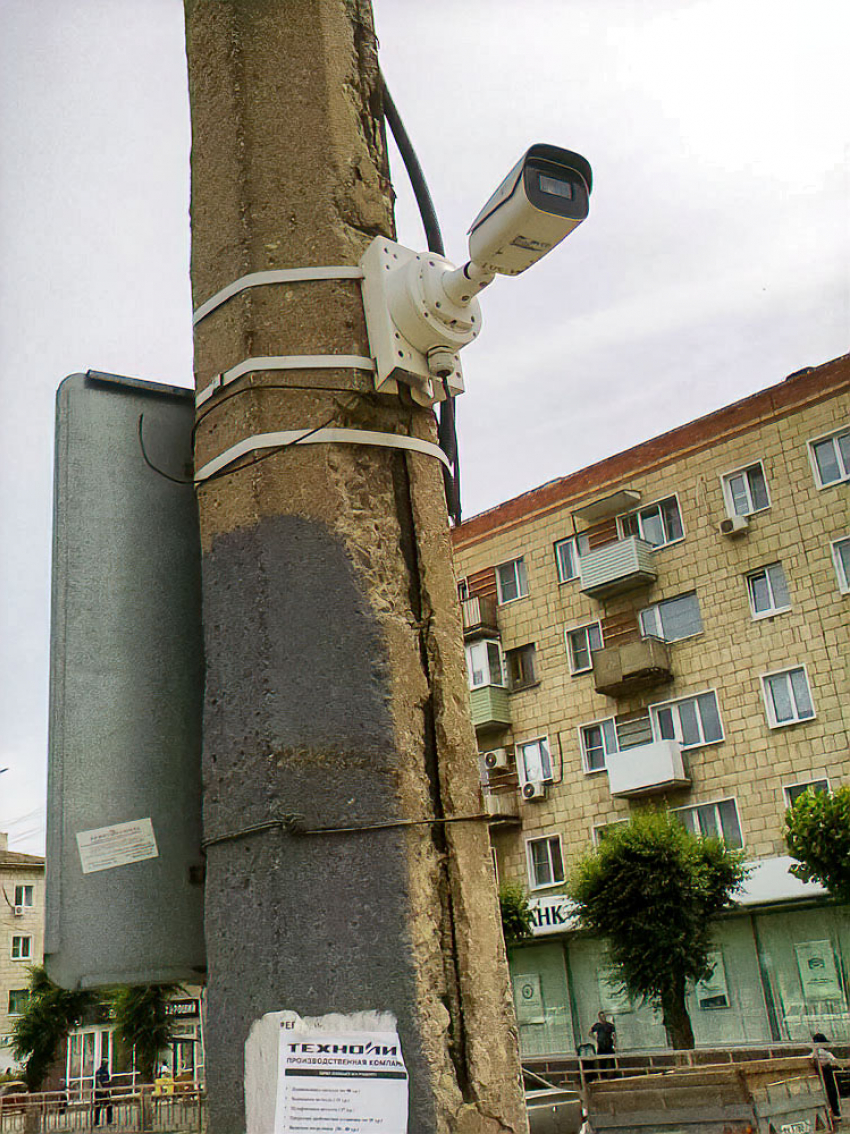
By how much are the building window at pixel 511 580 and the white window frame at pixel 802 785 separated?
9.85 metres

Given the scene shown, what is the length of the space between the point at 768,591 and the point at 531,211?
25.4m

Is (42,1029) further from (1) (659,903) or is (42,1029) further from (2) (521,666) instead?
(1) (659,903)

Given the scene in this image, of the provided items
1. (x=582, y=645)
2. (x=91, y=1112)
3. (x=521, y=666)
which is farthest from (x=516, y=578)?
(x=91, y=1112)

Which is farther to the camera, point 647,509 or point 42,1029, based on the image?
point 42,1029

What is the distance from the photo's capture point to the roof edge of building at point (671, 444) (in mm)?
26203

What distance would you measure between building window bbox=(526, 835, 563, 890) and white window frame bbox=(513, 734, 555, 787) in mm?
1535

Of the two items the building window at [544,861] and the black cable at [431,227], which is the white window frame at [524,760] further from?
the black cable at [431,227]

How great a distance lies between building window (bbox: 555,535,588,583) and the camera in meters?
30.7

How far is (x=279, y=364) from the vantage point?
2.55 metres

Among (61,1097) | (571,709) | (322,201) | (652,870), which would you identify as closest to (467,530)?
(571,709)

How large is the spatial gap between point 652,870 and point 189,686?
2132 centimetres

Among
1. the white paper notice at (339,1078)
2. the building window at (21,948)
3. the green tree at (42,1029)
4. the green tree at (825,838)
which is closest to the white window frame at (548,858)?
Answer: the green tree at (825,838)

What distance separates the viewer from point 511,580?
107 ft

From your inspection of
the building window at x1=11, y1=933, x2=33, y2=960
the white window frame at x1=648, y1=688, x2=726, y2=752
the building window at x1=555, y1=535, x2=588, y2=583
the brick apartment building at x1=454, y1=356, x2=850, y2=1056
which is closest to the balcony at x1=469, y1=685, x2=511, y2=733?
the brick apartment building at x1=454, y1=356, x2=850, y2=1056
